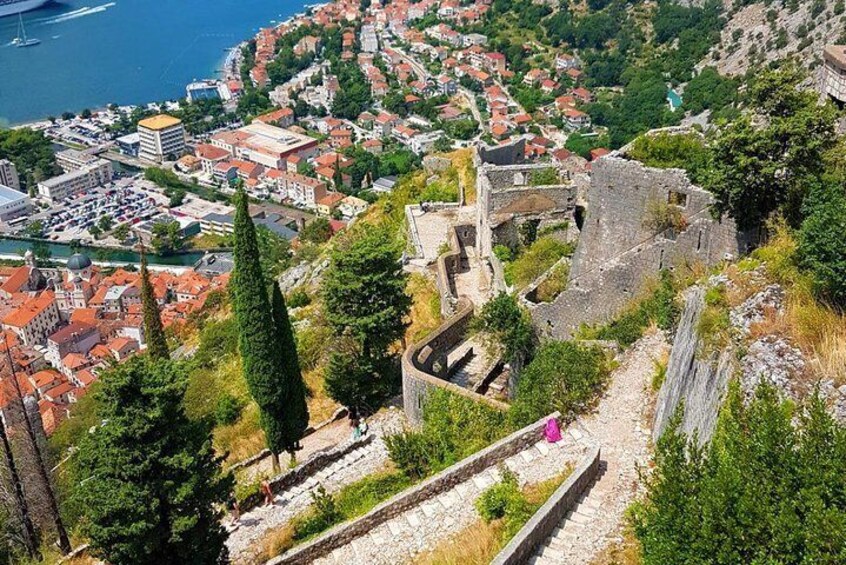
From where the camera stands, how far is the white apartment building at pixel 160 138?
84.8m

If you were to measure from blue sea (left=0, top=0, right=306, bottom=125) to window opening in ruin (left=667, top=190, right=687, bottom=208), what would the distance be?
95571mm

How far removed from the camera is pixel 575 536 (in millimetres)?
7906

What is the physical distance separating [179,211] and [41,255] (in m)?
12.4

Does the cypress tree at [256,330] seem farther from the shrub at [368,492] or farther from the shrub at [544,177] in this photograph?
the shrub at [544,177]

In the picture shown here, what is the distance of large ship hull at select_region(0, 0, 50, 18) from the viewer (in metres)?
129

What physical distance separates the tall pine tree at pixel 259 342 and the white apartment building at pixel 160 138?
254ft

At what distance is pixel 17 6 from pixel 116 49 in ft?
102

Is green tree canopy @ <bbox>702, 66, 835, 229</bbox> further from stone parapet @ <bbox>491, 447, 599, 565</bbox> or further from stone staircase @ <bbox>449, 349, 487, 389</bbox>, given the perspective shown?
stone staircase @ <bbox>449, 349, 487, 389</bbox>

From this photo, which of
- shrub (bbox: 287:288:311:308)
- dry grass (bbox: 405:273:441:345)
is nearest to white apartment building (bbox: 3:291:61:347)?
shrub (bbox: 287:288:311:308)

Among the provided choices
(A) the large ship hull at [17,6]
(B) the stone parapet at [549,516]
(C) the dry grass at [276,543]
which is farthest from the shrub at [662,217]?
(A) the large ship hull at [17,6]

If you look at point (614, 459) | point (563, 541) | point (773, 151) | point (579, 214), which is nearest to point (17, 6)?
point (579, 214)

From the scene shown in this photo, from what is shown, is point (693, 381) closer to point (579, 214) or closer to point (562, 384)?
point (562, 384)

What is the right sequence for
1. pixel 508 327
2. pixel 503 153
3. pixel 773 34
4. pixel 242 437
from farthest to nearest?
1. pixel 773 34
2. pixel 503 153
3. pixel 242 437
4. pixel 508 327

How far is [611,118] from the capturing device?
7369cm
